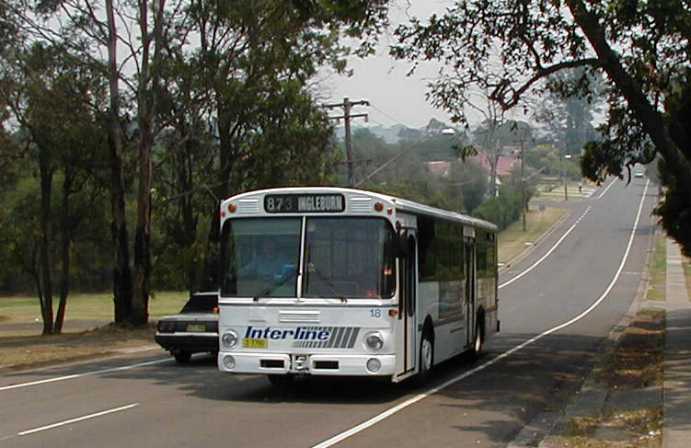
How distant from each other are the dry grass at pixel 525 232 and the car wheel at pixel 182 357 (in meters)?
57.9

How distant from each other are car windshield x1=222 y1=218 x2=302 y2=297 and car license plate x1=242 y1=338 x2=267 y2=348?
2.04 ft

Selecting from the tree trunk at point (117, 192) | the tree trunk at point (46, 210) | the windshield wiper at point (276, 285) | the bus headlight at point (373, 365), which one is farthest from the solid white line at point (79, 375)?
the tree trunk at point (46, 210)

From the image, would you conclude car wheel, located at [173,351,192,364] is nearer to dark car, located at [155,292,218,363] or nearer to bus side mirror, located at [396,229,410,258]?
dark car, located at [155,292,218,363]

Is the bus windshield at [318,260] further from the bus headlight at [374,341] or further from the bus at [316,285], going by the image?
the bus headlight at [374,341]

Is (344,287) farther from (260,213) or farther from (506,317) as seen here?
(506,317)

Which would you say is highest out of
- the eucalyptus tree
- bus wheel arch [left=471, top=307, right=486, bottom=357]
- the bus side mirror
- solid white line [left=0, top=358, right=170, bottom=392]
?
the eucalyptus tree

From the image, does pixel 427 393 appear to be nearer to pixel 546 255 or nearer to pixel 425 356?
pixel 425 356

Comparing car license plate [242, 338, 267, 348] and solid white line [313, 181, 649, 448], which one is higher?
car license plate [242, 338, 267, 348]

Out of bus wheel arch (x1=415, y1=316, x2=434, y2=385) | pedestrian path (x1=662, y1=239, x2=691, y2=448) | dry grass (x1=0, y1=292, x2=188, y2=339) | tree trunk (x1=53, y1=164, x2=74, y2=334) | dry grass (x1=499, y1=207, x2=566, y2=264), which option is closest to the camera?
pedestrian path (x1=662, y1=239, x2=691, y2=448)

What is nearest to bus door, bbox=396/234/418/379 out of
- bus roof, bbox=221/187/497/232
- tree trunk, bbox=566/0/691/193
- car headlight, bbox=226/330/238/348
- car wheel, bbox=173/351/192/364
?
bus roof, bbox=221/187/497/232

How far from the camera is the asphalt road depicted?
1195 cm

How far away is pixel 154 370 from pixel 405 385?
17.9ft

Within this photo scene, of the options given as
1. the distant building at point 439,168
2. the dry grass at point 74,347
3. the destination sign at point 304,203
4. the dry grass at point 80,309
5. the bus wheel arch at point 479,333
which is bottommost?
the dry grass at point 80,309

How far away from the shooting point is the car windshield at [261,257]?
14789 millimetres
